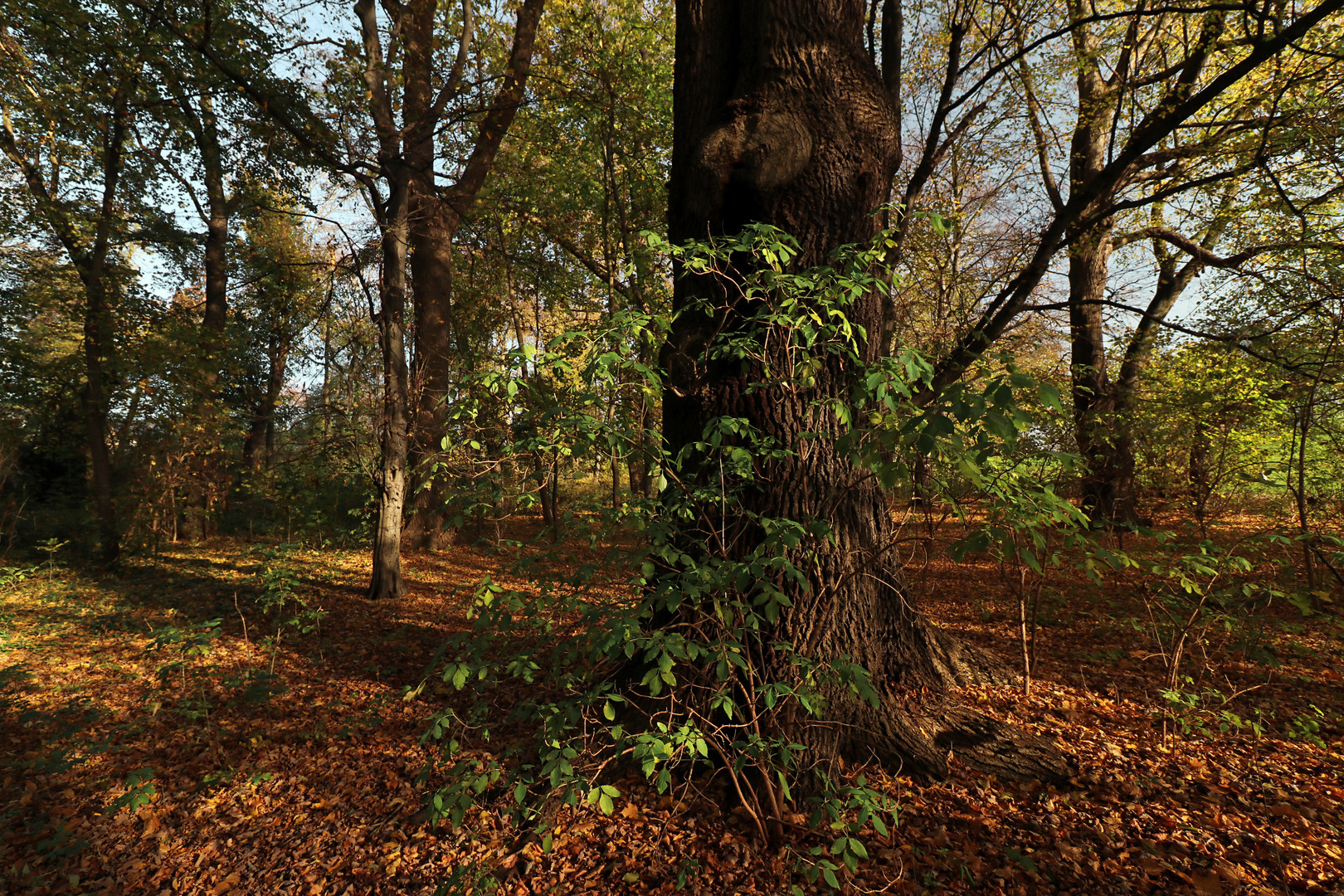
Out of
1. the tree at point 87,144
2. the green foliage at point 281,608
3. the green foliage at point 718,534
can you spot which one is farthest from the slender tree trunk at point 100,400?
the green foliage at point 718,534

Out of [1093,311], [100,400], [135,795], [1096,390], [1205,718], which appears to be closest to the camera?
[135,795]

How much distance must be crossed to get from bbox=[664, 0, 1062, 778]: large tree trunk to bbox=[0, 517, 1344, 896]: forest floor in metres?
0.32

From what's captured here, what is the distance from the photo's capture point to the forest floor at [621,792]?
2518mm

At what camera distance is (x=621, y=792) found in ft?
10.5

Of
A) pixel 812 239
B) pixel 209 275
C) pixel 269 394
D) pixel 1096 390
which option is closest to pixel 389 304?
pixel 812 239

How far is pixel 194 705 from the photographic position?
425cm

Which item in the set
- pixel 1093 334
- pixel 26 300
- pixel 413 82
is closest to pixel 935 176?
pixel 1093 334

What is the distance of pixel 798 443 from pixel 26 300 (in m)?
13.8

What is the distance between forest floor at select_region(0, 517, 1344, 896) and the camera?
8.26 feet

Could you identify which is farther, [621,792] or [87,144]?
[87,144]

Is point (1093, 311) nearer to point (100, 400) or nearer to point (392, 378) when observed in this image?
point (392, 378)

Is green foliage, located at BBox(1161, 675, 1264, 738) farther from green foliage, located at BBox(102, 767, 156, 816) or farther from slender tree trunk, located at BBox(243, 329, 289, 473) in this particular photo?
slender tree trunk, located at BBox(243, 329, 289, 473)

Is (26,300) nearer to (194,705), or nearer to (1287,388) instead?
(194,705)

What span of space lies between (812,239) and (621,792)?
349cm
